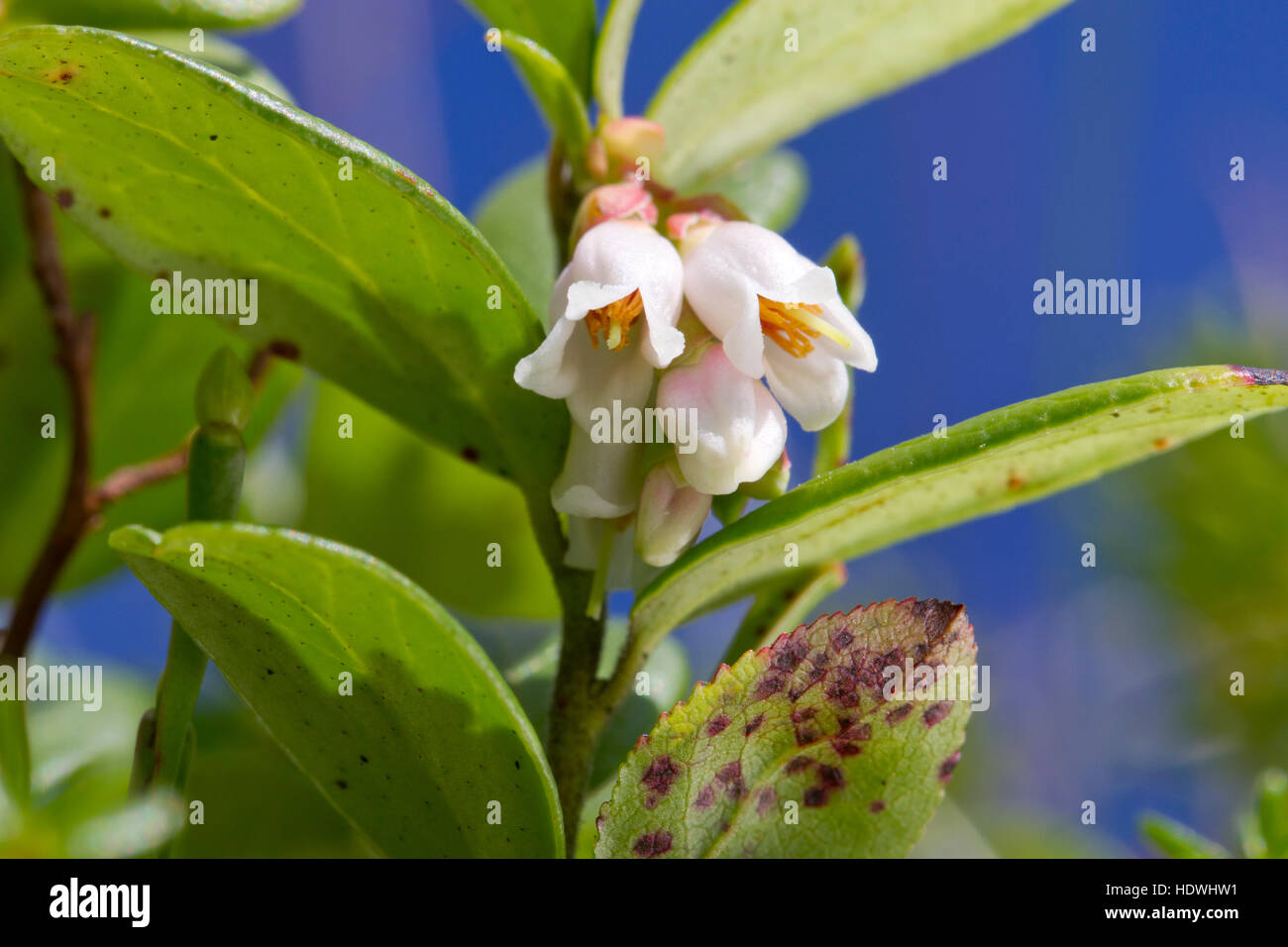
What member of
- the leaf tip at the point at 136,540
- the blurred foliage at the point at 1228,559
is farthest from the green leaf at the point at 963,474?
the blurred foliage at the point at 1228,559

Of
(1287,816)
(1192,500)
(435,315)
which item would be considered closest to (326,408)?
(435,315)

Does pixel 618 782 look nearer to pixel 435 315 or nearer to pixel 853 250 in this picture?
pixel 435 315

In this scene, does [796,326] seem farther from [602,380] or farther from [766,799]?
[766,799]

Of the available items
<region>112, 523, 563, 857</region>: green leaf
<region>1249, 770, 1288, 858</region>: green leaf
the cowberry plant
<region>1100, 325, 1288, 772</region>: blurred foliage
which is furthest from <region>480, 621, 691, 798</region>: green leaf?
<region>1100, 325, 1288, 772</region>: blurred foliage

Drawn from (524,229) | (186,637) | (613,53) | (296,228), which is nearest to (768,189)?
(524,229)

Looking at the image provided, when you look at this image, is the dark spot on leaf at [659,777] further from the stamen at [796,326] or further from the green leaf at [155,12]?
the green leaf at [155,12]

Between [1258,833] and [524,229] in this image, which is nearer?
[1258,833]

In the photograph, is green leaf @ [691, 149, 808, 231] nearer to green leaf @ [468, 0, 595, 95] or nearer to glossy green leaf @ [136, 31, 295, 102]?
green leaf @ [468, 0, 595, 95]
